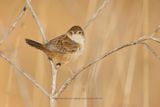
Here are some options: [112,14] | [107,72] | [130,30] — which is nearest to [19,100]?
[107,72]

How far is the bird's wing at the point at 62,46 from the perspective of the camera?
1597 mm

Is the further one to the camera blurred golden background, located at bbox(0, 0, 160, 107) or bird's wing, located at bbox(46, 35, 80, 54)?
blurred golden background, located at bbox(0, 0, 160, 107)

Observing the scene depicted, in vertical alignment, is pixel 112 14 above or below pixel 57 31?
below

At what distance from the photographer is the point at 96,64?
1750mm

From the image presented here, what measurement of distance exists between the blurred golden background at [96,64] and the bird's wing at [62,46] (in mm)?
53

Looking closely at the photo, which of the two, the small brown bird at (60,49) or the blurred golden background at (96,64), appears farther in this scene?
the blurred golden background at (96,64)

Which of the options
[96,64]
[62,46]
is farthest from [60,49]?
[96,64]

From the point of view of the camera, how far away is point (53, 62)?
159 cm

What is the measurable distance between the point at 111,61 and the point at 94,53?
Answer: 1.83ft

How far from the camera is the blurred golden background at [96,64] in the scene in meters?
1.80

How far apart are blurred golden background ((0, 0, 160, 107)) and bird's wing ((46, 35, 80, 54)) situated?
53 millimetres

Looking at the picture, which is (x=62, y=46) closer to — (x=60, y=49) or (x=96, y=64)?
(x=60, y=49)

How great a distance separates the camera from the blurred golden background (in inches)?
70.8

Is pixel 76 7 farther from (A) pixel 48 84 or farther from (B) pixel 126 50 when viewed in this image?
(A) pixel 48 84
